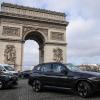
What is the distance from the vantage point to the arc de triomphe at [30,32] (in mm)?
41375

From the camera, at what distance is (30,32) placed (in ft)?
145

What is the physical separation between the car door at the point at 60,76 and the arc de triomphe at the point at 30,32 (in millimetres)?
27678

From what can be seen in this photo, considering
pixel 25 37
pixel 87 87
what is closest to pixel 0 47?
pixel 25 37

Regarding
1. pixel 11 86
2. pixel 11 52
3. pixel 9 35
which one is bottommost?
pixel 11 86

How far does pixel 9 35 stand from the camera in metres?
41.6

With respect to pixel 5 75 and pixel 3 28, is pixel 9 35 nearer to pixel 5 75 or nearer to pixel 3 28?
pixel 3 28

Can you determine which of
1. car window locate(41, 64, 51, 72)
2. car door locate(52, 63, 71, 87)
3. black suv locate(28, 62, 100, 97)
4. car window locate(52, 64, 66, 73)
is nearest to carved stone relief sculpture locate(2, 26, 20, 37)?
black suv locate(28, 62, 100, 97)

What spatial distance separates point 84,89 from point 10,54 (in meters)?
30.5

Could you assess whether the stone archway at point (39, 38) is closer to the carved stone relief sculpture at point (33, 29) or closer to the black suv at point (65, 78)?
the carved stone relief sculpture at point (33, 29)

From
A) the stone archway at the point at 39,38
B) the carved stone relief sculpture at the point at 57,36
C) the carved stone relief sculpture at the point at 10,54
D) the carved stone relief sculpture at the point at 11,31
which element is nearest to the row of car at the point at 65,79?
the carved stone relief sculpture at the point at 10,54

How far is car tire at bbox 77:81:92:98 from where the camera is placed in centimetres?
1152

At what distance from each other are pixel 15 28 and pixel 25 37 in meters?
2.57

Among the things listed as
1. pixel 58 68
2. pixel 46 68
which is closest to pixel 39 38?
pixel 46 68

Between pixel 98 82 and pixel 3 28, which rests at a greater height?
pixel 3 28
